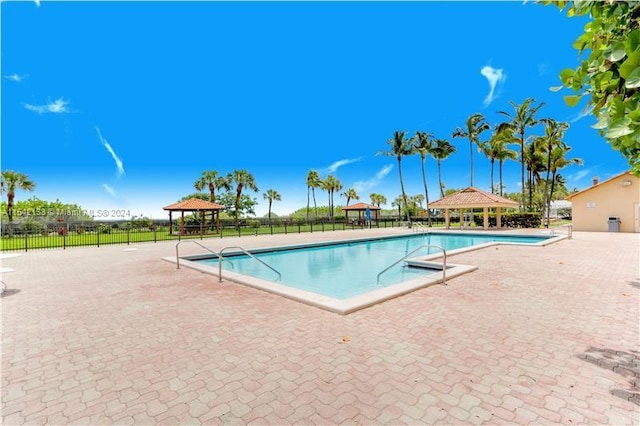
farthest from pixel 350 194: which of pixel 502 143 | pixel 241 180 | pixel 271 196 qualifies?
pixel 502 143

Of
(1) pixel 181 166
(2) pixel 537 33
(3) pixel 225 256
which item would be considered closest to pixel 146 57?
(3) pixel 225 256

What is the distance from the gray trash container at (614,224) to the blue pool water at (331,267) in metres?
17.4

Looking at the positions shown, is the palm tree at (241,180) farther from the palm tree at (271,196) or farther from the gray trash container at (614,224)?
the gray trash container at (614,224)

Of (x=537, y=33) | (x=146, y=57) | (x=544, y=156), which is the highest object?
(x=146, y=57)

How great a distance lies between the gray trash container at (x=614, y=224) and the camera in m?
21.1

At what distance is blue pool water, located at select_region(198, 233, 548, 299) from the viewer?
28.1 feet

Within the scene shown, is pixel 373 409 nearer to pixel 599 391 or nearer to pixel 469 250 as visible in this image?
pixel 599 391

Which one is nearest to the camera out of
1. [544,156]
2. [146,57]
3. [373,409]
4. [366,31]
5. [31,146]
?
[373,409]

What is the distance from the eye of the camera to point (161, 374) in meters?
2.97

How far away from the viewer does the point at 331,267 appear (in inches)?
452

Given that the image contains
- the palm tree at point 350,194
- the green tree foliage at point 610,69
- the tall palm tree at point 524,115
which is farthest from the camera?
the palm tree at point 350,194

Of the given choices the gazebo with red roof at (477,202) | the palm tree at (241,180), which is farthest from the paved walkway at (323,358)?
the palm tree at (241,180)

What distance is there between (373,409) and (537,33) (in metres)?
25.9

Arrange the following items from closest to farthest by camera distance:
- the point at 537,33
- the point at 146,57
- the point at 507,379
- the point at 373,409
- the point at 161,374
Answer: the point at 373,409 → the point at 507,379 → the point at 161,374 → the point at 537,33 → the point at 146,57
